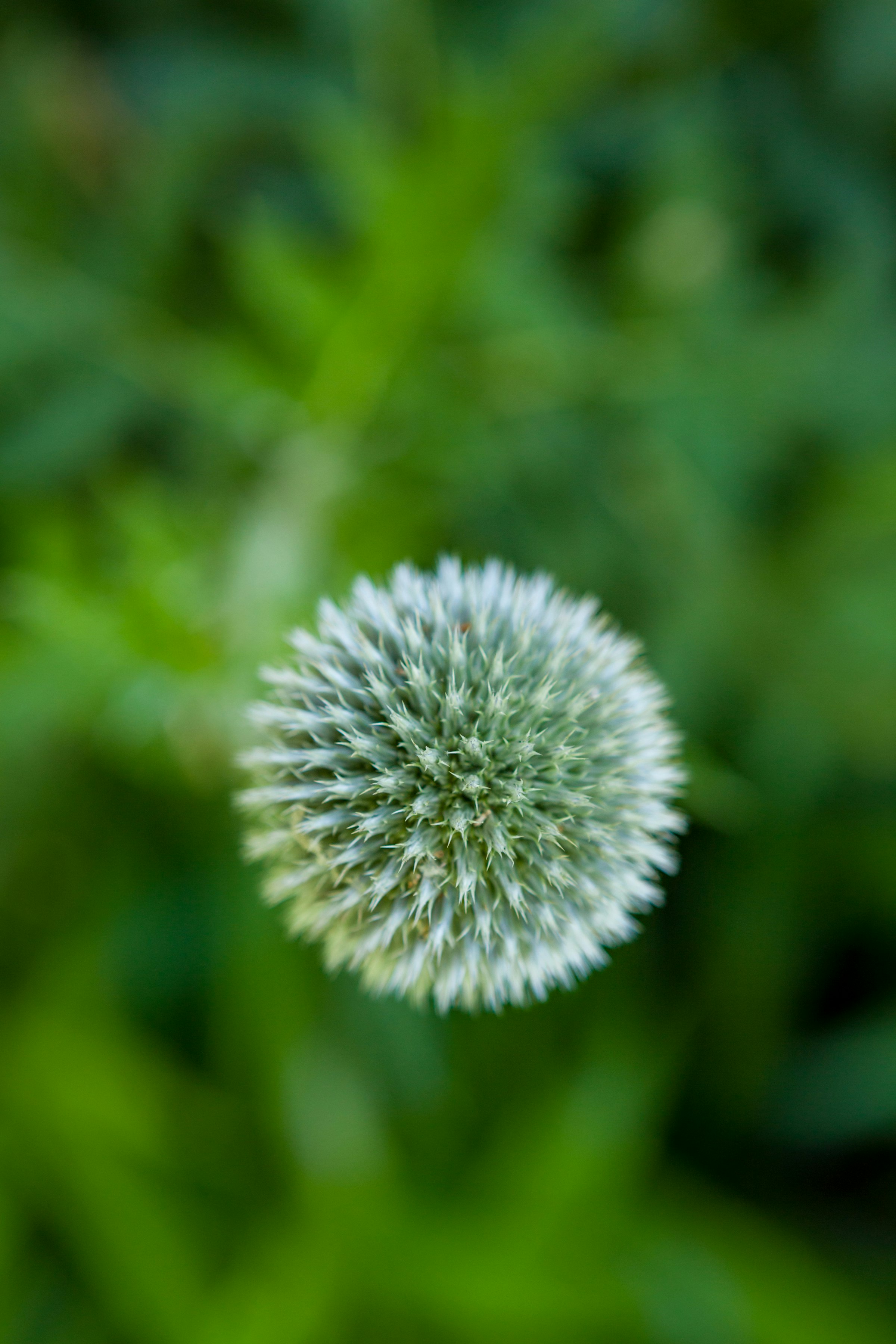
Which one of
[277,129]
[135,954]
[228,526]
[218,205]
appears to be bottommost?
[135,954]

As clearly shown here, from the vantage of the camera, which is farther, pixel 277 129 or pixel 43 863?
pixel 277 129

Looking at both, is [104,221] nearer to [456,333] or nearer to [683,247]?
[456,333]

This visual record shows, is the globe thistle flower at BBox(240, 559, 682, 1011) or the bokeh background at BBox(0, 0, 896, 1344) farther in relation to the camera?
the bokeh background at BBox(0, 0, 896, 1344)

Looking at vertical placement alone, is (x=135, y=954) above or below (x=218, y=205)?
below

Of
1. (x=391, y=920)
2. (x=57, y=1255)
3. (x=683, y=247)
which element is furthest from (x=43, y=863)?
(x=683, y=247)
